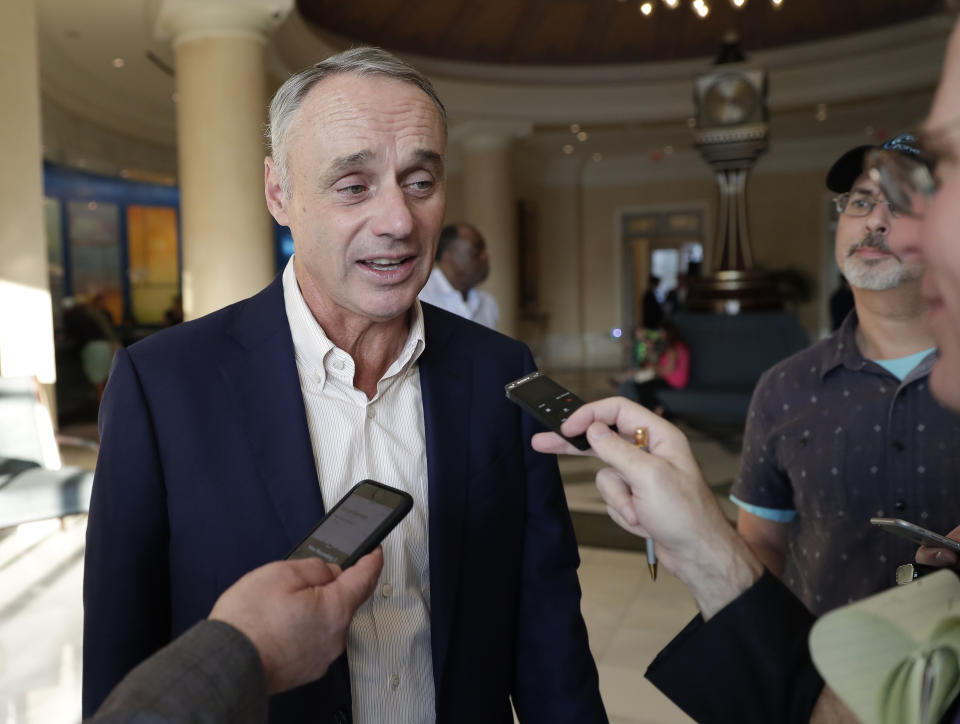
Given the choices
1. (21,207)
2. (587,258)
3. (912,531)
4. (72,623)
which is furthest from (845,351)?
(587,258)

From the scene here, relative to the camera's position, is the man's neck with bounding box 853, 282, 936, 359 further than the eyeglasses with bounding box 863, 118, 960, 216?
Yes

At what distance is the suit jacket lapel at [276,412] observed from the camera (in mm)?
1231

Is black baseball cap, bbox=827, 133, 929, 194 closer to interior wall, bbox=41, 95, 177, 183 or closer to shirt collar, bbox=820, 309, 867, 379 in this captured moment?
shirt collar, bbox=820, 309, 867, 379

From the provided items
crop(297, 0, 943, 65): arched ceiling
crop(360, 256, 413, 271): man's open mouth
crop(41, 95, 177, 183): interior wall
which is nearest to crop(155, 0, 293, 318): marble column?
crop(297, 0, 943, 65): arched ceiling

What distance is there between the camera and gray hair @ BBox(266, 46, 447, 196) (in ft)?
4.24

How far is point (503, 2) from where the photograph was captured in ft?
30.0

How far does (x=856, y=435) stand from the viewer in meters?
1.75

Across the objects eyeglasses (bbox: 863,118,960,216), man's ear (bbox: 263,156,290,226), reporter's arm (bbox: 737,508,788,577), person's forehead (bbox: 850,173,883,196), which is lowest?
reporter's arm (bbox: 737,508,788,577)

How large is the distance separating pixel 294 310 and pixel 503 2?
28.6ft

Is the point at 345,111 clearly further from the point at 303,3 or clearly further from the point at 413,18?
the point at 413,18

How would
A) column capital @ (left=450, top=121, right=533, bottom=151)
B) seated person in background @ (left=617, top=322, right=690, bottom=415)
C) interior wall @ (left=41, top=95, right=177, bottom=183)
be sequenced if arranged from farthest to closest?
column capital @ (left=450, top=121, right=533, bottom=151) < interior wall @ (left=41, top=95, right=177, bottom=183) < seated person in background @ (left=617, top=322, right=690, bottom=415)

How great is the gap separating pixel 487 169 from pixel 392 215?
37.3ft

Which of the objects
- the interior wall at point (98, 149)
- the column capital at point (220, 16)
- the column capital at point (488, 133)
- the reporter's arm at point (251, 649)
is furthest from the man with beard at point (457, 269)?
the column capital at point (488, 133)

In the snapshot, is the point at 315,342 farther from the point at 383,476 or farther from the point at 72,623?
the point at 72,623
